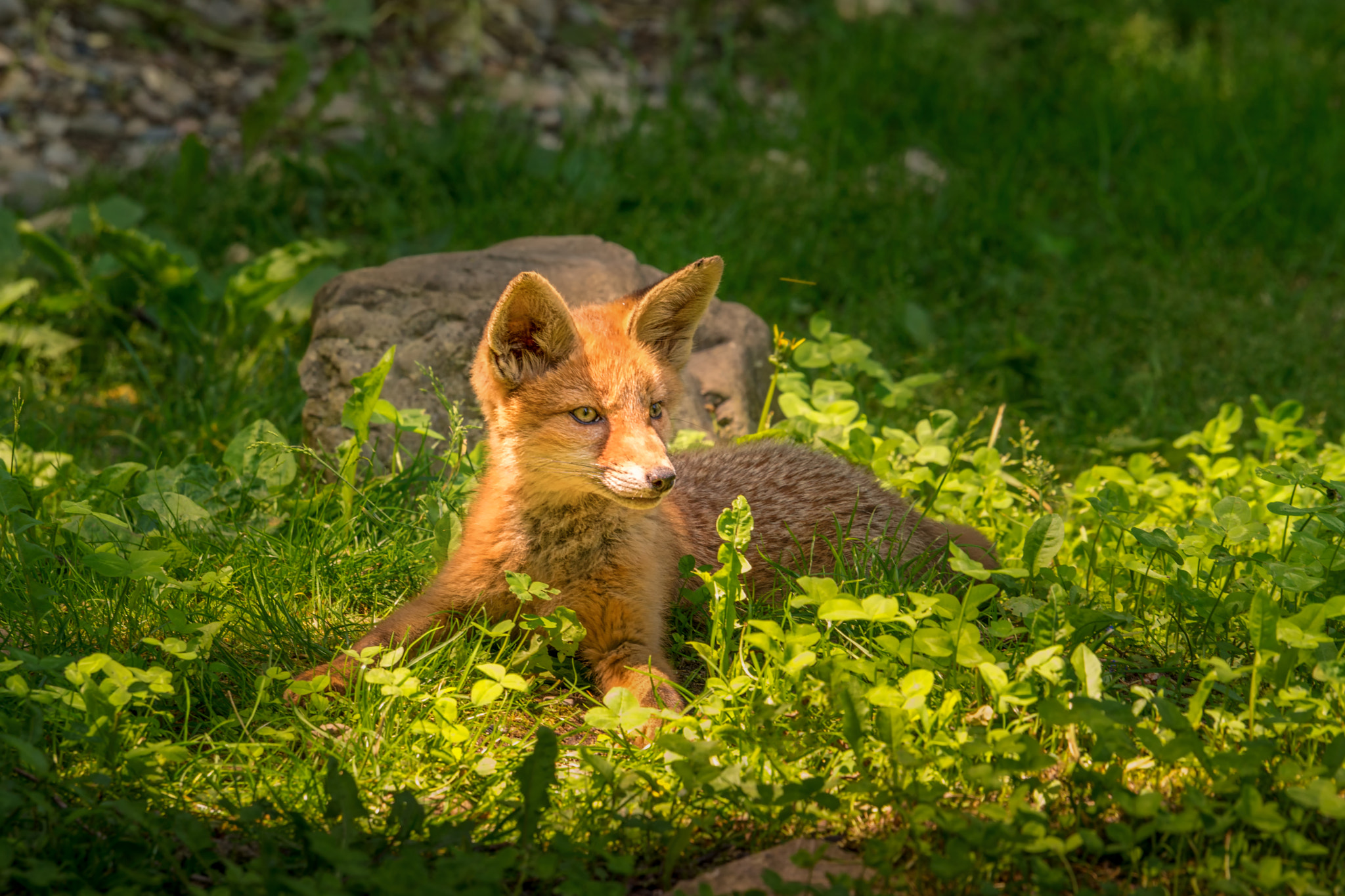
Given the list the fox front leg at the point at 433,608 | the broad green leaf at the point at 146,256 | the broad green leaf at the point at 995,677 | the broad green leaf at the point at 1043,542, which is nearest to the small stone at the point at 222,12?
the broad green leaf at the point at 146,256

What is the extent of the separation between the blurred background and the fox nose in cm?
227

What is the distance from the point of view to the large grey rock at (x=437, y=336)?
5270 millimetres

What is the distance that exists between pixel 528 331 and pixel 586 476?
51 centimetres

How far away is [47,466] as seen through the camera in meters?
4.71

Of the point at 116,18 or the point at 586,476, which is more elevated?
the point at 116,18

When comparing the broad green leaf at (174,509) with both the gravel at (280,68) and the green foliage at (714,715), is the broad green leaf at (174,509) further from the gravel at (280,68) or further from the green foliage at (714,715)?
the gravel at (280,68)

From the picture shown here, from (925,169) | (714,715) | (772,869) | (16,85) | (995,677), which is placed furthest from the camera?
(925,169)

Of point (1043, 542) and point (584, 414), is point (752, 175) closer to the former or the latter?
point (584, 414)

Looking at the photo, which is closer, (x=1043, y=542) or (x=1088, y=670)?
(x=1088, y=670)

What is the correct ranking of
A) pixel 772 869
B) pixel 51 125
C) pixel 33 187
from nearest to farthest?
pixel 772 869 < pixel 33 187 < pixel 51 125

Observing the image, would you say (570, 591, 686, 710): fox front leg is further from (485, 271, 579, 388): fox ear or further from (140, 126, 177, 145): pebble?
(140, 126, 177, 145): pebble

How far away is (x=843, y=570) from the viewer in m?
3.75

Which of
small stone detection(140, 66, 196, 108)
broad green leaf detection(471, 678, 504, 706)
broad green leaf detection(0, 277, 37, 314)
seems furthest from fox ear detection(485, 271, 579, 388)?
small stone detection(140, 66, 196, 108)

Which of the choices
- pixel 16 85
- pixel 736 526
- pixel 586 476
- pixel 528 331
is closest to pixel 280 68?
pixel 16 85
